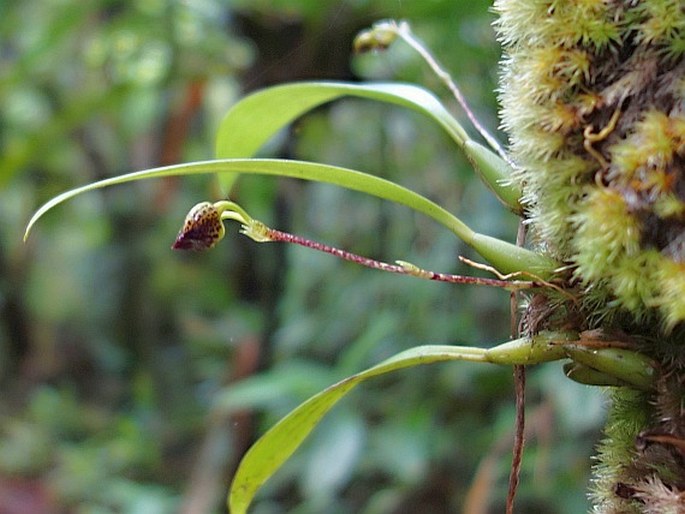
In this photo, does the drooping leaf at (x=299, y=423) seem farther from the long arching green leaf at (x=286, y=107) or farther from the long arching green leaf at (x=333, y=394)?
the long arching green leaf at (x=286, y=107)

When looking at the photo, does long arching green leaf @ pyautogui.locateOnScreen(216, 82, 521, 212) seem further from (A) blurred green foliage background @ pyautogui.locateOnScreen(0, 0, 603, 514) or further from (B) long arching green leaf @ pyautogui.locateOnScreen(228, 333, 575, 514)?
(A) blurred green foliage background @ pyautogui.locateOnScreen(0, 0, 603, 514)

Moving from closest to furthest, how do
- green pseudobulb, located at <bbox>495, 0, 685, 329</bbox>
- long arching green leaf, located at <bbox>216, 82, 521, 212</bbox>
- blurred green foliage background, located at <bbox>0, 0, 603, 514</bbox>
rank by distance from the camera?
green pseudobulb, located at <bbox>495, 0, 685, 329</bbox>, long arching green leaf, located at <bbox>216, 82, 521, 212</bbox>, blurred green foliage background, located at <bbox>0, 0, 603, 514</bbox>

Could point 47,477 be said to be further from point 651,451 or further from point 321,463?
point 651,451

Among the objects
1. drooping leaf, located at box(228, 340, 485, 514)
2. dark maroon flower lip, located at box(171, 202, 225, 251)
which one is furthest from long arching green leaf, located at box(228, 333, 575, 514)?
dark maroon flower lip, located at box(171, 202, 225, 251)

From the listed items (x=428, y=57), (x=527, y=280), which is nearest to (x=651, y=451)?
(x=527, y=280)

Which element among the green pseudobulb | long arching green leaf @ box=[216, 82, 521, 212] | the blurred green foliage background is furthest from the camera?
the blurred green foliage background

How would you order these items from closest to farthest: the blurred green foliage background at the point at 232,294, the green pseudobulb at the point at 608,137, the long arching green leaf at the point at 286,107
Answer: the green pseudobulb at the point at 608,137 → the long arching green leaf at the point at 286,107 → the blurred green foliage background at the point at 232,294

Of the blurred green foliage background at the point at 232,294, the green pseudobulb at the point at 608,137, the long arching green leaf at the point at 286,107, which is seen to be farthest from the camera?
the blurred green foliage background at the point at 232,294

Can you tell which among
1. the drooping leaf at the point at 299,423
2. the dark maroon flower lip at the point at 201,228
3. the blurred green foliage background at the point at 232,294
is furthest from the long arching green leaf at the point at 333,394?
the blurred green foliage background at the point at 232,294
